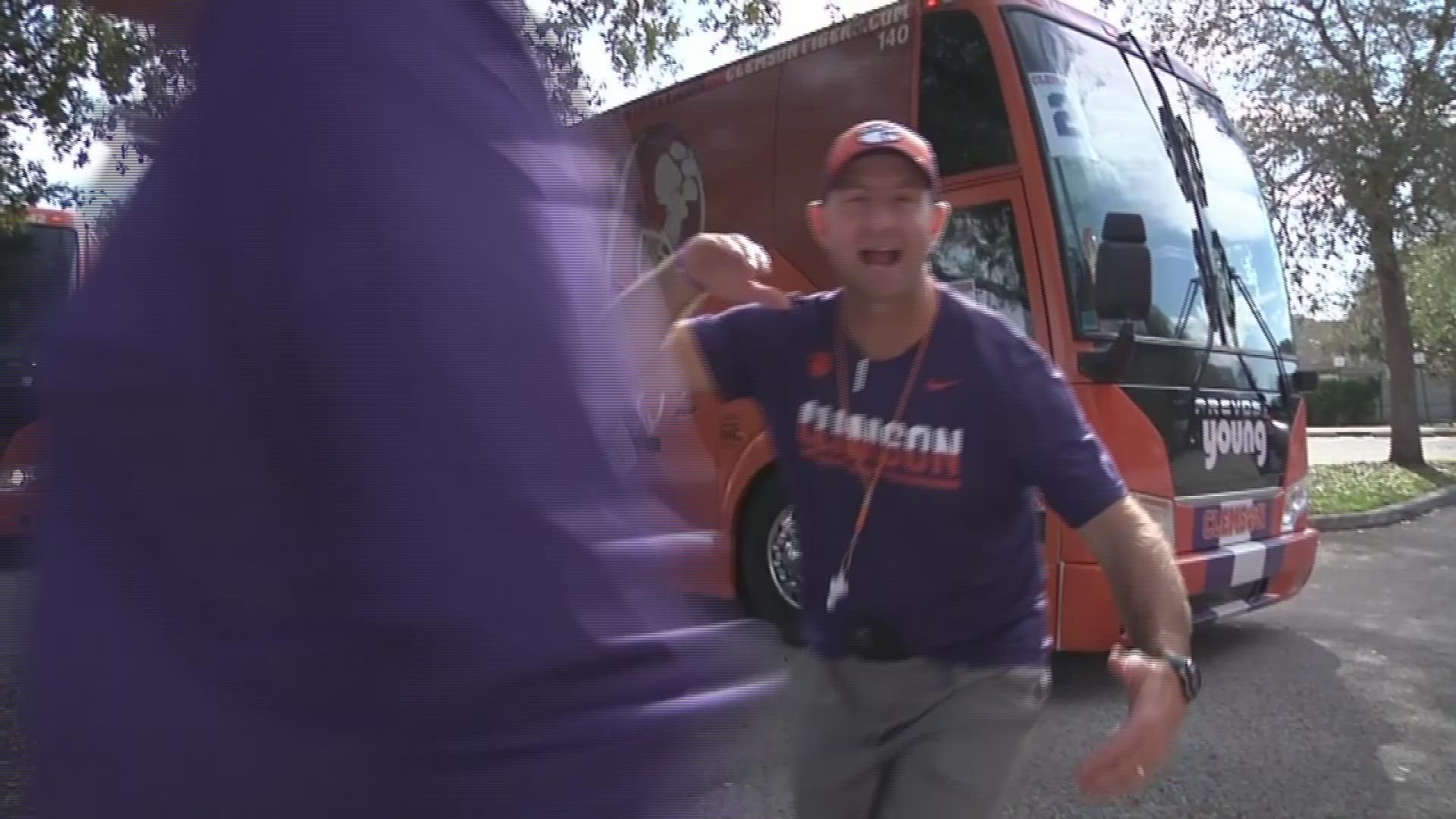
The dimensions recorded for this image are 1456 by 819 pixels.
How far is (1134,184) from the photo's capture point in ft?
19.8

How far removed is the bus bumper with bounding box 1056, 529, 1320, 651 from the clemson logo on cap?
2572 mm

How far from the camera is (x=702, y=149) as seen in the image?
291 inches

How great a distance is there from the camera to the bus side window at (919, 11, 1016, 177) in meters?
5.86

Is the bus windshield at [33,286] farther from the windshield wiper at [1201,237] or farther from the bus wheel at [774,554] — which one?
the windshield wiper at [1201,237]

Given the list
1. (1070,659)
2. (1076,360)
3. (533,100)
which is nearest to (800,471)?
(533,100)

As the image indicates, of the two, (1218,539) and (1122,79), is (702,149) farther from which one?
(1218,539)

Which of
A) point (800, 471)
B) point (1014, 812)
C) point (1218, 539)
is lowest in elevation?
point (1014, 812)

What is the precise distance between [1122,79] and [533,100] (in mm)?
6070

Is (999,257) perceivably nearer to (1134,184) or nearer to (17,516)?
(1134,184)

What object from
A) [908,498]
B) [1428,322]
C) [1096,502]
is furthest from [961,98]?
[1428,322]

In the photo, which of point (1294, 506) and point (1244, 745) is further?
point (1294, 506)

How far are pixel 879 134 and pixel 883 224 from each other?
18 centimetres

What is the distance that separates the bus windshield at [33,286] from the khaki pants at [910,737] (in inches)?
53.0

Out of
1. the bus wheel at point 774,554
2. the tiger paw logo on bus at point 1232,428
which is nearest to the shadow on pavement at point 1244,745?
the tiger paw logo on bus at point 1232,428
